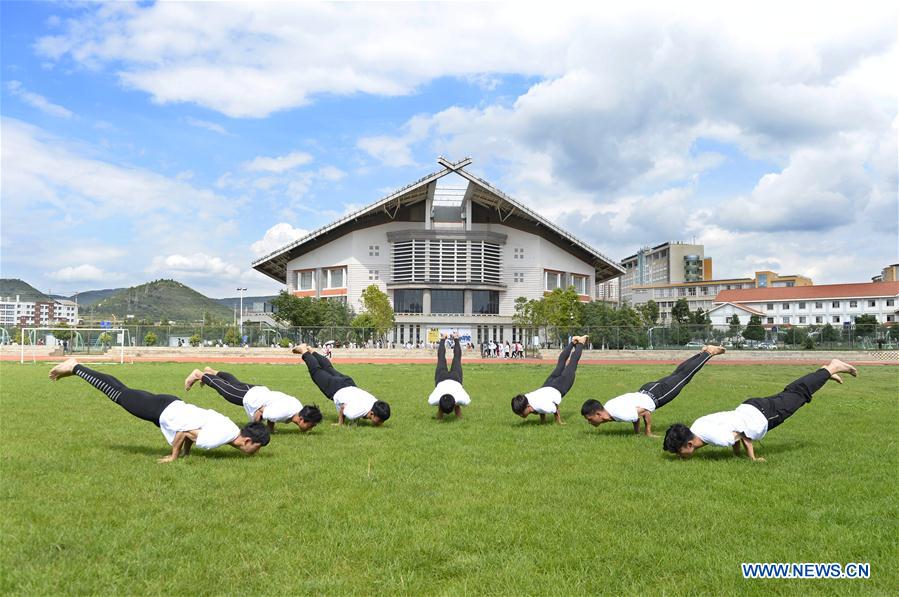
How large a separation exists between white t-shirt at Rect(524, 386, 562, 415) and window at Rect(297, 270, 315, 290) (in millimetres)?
68477

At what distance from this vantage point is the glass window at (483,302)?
71.9m

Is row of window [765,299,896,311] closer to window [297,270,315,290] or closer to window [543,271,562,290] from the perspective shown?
window [543,271,562,290]

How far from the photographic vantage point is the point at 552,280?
77.2 m

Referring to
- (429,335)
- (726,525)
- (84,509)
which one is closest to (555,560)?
(726,525)

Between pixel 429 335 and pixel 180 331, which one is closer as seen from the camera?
pixel 180 331

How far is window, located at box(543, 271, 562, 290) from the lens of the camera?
7662 centimetres

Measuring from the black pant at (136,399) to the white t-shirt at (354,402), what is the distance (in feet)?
10.9

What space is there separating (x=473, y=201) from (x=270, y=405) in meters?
64.1

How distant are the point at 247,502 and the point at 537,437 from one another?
5.00 metres

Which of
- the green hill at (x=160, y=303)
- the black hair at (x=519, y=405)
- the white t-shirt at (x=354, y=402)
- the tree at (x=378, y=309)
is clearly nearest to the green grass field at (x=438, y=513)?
the white t-shirt at (x=354, y=402)

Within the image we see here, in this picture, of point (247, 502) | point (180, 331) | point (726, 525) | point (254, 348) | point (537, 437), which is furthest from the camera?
point (180, 331)

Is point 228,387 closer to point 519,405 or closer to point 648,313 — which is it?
point 519,405

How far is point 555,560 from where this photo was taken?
15.5 feet

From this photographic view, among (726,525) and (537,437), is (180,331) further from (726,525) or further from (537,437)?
(726,525)
